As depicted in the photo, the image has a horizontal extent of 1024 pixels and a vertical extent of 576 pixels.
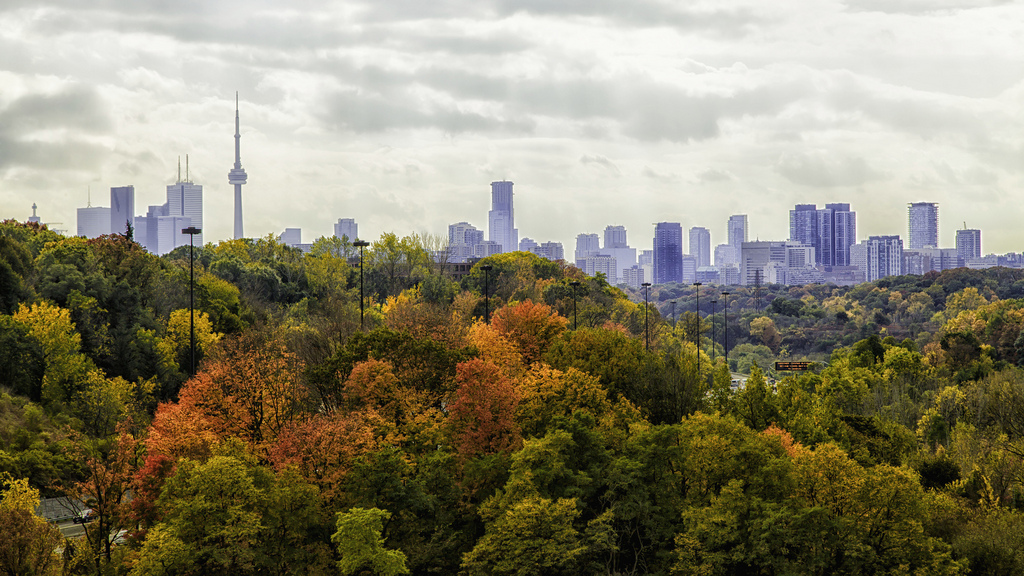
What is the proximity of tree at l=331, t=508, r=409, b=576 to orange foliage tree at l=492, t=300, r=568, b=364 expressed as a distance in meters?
20.7

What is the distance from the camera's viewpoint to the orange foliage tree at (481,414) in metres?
34.0

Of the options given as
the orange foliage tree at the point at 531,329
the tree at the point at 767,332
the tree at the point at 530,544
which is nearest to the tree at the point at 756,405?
the orange foliage tree at the point at 531,329

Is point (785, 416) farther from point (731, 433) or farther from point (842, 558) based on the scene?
point (842, 558)

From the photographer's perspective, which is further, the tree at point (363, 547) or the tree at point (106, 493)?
the tree at point (106, 493)

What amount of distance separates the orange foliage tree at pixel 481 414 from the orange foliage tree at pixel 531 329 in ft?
39.0

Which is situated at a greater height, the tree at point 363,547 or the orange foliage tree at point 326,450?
the orange foliage tree at point 326,450

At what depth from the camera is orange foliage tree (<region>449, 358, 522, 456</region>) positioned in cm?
3400

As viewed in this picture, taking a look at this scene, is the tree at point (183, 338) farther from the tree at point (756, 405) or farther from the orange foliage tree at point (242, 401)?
the tree at point (756, 405)

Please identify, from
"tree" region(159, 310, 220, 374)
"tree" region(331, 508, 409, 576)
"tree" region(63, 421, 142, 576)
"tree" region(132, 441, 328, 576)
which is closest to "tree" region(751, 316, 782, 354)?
"tree" region(159, 310, 220, 374)

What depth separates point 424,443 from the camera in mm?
32656

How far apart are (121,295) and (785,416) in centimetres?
4307

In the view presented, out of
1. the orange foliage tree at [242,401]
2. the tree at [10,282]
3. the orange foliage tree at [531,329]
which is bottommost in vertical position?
the orange foliage tree at [242,401]

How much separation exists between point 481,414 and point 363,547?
28.6 feet

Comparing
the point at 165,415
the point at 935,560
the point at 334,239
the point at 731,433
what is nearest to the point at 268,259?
the point at 334,239
